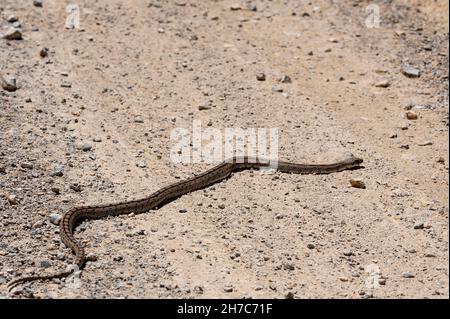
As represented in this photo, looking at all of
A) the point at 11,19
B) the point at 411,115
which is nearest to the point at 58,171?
the point at 11,19

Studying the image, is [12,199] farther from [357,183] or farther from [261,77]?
[261,77]

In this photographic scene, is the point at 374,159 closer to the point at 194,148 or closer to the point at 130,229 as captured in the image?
the point at 194,148

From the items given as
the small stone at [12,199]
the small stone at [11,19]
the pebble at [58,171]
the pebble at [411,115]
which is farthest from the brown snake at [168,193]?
the small stone at [11,19]

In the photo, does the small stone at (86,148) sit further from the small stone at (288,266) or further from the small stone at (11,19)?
the small stone at (11,19)

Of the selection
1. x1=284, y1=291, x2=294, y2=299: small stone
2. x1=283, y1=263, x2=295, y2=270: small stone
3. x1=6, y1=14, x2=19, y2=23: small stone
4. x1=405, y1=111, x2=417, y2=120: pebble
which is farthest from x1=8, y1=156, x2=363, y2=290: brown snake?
x1=6, y1=14, x2=19, y2=23: small stone

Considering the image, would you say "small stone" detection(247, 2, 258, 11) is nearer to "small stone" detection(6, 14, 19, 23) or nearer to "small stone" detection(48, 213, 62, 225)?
"small stone" detection(6, 14, 19, 23)

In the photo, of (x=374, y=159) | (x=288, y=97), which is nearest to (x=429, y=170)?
(x=374, y=159)
